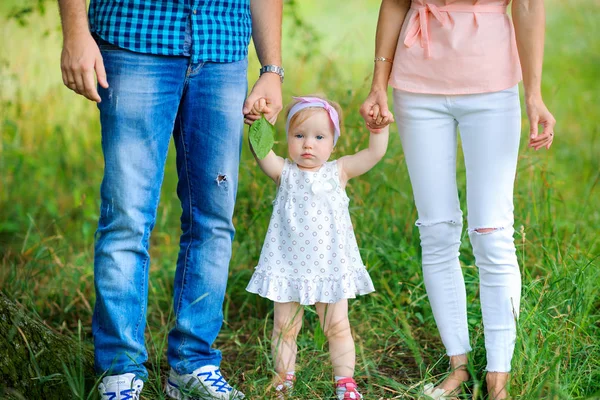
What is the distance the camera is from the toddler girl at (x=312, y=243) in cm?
260

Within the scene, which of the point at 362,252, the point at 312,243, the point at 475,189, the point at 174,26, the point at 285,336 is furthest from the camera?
the point at 362,252

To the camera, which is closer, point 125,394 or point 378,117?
point 125,394

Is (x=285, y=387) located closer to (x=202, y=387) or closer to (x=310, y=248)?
(x=202, y=387)

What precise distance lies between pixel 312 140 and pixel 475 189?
58cm

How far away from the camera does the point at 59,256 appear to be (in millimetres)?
3932

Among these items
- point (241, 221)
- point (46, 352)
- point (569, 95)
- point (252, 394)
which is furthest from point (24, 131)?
point (569, 95)

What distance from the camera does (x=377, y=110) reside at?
8.37ft

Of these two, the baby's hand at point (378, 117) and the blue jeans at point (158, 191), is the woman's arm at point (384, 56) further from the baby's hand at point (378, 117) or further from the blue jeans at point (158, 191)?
the blue jeans at point (158, 191)

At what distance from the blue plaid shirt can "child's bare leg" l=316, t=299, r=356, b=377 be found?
3.06ft

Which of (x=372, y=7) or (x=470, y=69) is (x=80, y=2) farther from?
(x=372, y=7)

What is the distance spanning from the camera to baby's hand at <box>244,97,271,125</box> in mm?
2535

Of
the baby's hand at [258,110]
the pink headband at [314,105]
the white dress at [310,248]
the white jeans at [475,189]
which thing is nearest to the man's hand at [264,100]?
the baby's hand at [258,110]

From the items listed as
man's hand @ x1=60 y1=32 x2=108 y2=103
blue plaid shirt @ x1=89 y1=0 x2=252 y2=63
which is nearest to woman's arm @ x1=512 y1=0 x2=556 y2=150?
blue plaid shirt @ x1=89 y1=0 x2=252 y2=63

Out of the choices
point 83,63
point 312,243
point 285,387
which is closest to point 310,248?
point 312,243
